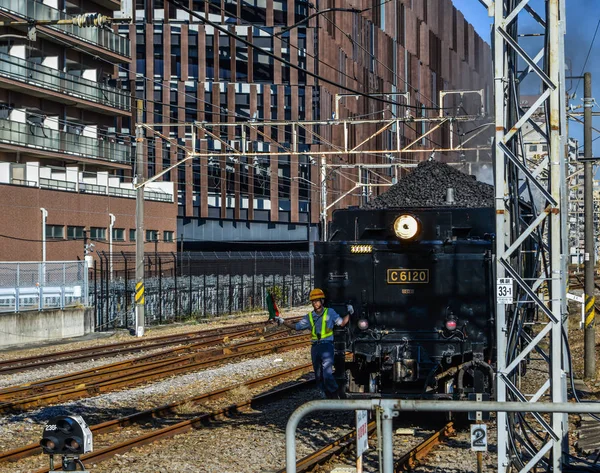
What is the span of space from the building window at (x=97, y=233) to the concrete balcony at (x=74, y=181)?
1.92 metres

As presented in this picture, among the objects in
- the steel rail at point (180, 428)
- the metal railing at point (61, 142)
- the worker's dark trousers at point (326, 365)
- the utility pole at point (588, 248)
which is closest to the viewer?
the steel rail at point (180, 428)

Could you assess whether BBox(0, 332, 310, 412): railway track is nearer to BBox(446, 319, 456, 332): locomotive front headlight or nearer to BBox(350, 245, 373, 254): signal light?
BBox(350, 245, 373, 254): signal light

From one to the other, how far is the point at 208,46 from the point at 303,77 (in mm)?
7530

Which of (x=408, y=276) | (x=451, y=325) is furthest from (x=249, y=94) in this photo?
(x=451, y=325)

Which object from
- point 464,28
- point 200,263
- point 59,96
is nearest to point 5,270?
point 200,263

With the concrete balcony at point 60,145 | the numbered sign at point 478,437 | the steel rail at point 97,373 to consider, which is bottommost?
the steel rail at point 97,373

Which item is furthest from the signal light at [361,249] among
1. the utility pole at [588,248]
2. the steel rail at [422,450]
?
the utility pole at [588,248]

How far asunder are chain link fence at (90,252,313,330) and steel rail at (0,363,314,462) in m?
16.6

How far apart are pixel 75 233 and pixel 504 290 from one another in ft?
138

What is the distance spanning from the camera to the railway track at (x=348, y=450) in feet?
36.1

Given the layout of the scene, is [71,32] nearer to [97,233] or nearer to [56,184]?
[56,184]

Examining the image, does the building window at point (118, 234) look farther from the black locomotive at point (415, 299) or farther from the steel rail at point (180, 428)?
the black locomotive at point (415, 299)

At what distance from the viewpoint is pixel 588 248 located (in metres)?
21.7

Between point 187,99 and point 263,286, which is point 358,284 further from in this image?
point 187,99
